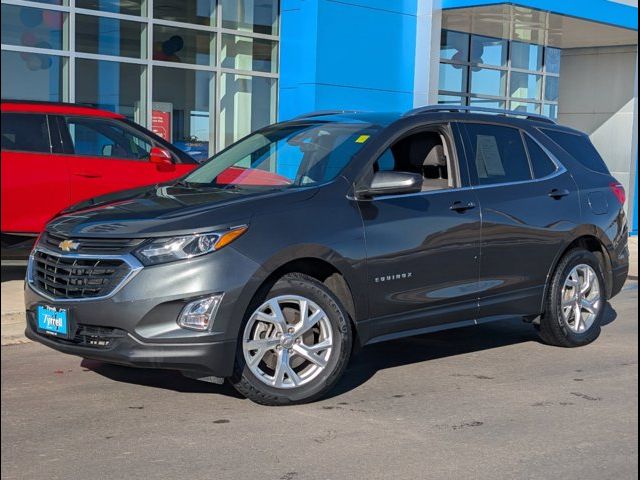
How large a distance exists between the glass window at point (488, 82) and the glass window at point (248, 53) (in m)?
5.39

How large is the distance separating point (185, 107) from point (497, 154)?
8.46m

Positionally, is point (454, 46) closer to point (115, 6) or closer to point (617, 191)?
point (115, 6)

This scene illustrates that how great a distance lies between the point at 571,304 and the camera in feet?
25.2

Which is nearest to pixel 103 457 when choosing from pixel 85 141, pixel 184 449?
pixel 184 449

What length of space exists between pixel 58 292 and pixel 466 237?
8.92 feet

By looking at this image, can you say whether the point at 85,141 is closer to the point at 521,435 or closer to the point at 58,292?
the point at 58,292

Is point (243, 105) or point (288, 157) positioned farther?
point (243, 105)

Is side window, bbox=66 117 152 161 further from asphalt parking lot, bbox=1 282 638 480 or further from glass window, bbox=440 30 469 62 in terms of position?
glass window, bbox=440 30 469 62

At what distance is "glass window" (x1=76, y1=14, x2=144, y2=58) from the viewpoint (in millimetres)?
13609

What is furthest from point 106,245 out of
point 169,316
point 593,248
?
point 593,248

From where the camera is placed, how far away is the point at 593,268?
782cm

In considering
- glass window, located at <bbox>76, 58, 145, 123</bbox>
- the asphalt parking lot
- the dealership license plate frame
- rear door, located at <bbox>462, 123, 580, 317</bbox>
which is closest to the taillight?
rear door, located at <bbox>462, 123, 580, 317</bbox>

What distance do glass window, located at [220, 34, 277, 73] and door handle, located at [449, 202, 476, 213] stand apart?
30.6ft

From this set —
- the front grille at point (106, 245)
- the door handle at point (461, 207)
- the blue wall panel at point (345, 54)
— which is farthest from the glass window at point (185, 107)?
the front grille at point (106, 245)
